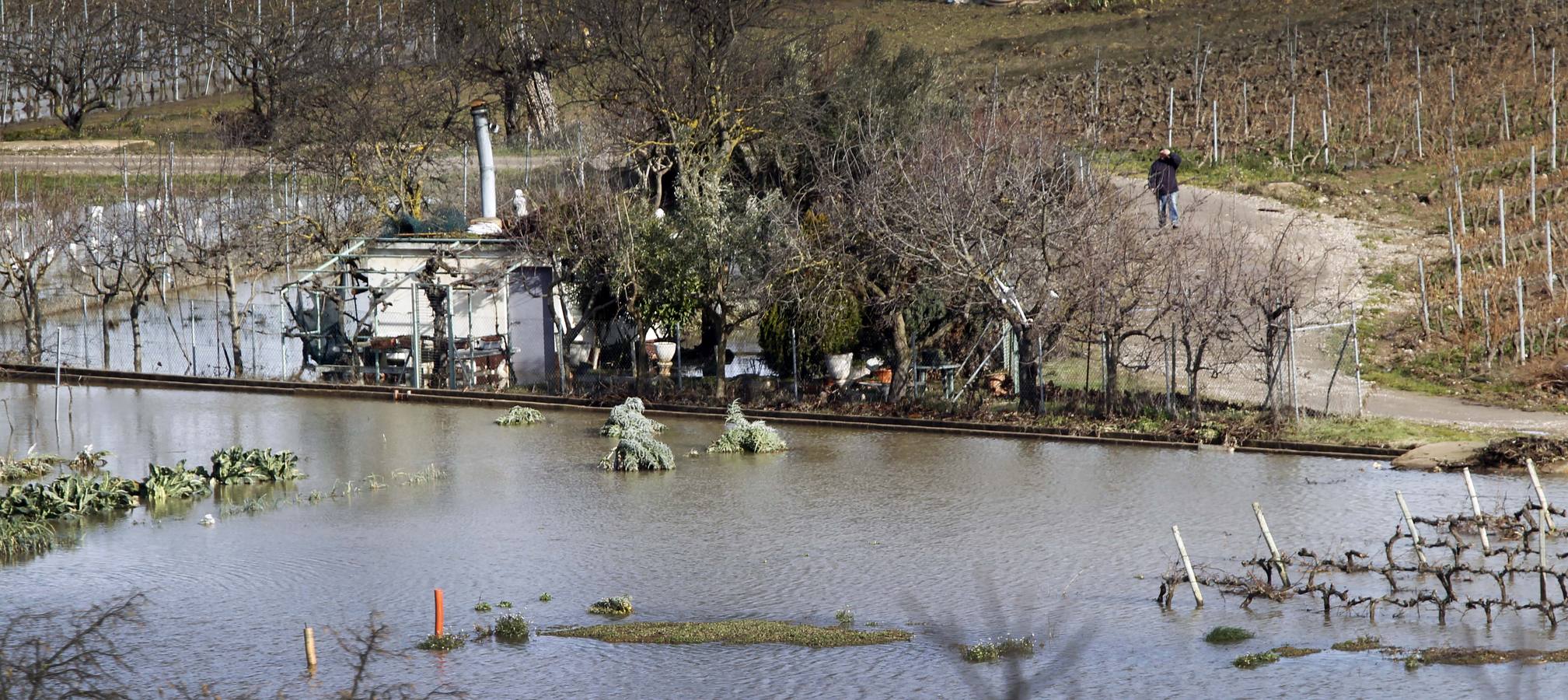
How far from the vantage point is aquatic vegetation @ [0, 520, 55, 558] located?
1759cm

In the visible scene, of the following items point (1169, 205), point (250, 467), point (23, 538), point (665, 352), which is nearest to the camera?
point (23, 538)

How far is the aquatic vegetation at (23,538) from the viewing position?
17.6 meters

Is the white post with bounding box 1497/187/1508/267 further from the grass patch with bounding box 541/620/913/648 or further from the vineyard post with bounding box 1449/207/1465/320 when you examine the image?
the grass patch with bounding box 541/620/913/648

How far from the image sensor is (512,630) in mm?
13617

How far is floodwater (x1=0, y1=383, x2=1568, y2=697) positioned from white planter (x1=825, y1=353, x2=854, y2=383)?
3.37 meters

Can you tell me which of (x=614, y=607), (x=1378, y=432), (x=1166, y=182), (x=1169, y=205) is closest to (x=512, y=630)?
(x=614, y=607)

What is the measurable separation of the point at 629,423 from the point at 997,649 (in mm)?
Answer: 12571

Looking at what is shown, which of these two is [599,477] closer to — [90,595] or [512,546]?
[512,546]

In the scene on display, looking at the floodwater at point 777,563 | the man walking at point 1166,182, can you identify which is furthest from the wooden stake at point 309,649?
the man walking at point 1166,182

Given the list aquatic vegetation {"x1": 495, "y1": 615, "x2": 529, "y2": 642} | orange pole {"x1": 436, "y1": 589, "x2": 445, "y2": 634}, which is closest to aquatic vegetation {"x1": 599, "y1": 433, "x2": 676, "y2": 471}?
aquatic vegetation {"x1": 495, "y1": 615, "x2": 529, "y2": 642}

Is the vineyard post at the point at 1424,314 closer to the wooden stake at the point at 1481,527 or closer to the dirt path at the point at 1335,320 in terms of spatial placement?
the dirt path at the point at 1335,320

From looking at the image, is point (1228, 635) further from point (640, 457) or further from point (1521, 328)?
point (1521, 328)

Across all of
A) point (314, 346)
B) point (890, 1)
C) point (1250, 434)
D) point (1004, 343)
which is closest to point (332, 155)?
point (314, 346)

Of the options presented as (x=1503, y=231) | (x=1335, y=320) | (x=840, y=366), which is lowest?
(x=840, y=366)
